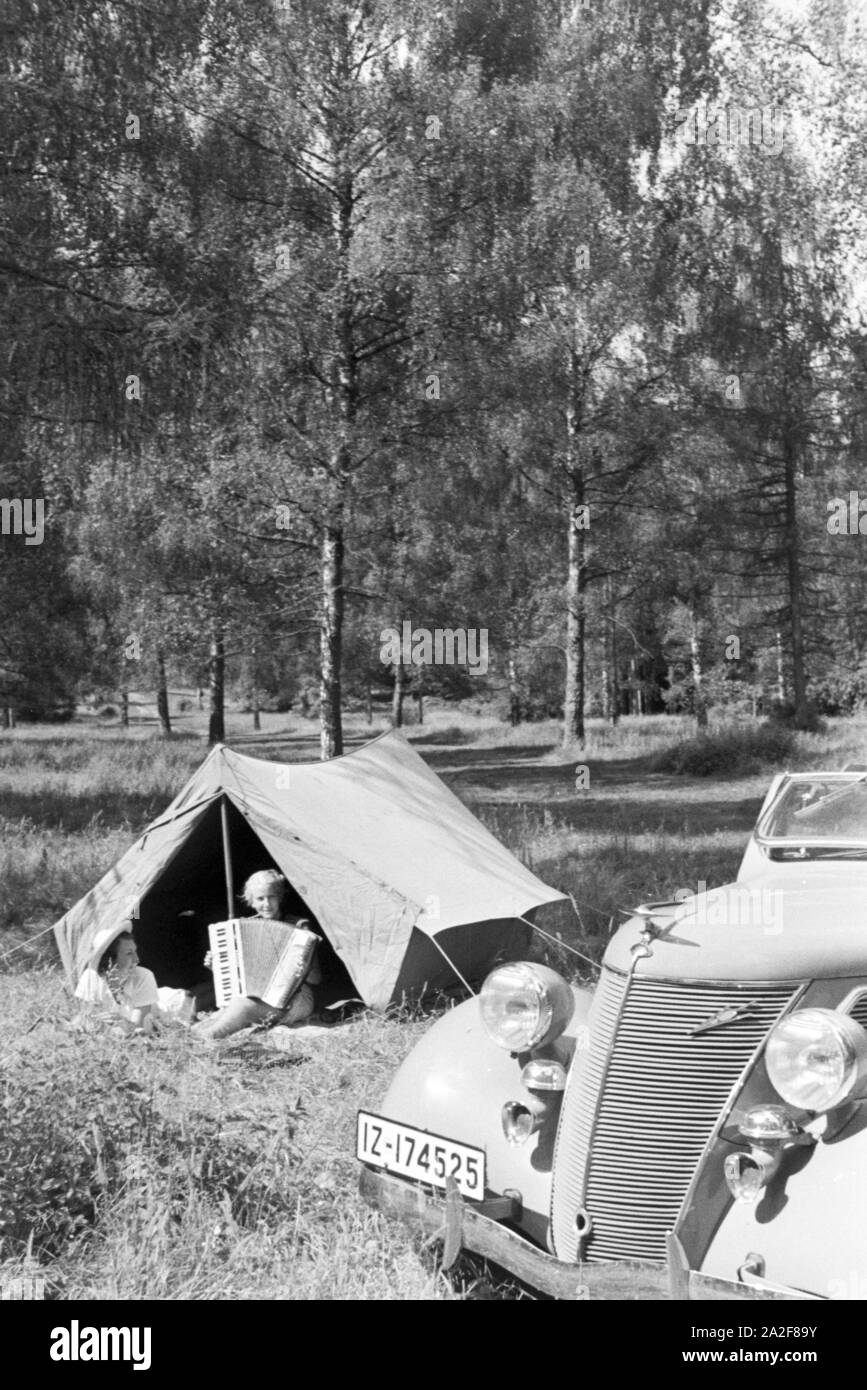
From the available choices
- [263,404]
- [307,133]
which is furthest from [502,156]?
[263,404]

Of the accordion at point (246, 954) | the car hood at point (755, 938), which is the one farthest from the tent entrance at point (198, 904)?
the car hood at point (755, 938)

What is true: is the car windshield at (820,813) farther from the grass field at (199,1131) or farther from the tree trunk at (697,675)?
the tree trunk at (697,675)

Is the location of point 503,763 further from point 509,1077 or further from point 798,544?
point 509,1077

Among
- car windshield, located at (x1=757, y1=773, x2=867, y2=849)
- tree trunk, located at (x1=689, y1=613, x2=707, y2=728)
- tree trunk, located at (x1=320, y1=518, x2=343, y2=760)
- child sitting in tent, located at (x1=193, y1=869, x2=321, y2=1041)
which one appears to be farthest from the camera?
tree trunk, located at (x1=689, y1=613, x2=707, y2=728)

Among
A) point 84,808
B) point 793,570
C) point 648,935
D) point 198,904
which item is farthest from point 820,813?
point 793,570

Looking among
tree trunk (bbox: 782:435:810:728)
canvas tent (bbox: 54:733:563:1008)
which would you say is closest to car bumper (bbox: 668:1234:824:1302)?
canvas tent (bbox: 54:733:563:1008)

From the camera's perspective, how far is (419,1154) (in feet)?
12.2

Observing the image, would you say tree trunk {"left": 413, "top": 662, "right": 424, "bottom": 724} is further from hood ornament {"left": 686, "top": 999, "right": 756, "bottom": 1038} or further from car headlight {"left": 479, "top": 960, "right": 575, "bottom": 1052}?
hood ornament {"left": 686, "top": 999, "right": 756, "bottom": 1038}

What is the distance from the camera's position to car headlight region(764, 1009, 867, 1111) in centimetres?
308

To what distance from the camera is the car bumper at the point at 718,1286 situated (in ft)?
9.56

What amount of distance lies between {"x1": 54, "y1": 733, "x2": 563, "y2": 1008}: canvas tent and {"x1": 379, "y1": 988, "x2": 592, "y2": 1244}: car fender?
3.03m

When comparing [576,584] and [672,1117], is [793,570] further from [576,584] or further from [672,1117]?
[672,1117]

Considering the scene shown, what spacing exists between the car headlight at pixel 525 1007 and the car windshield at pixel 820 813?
4.62ft
